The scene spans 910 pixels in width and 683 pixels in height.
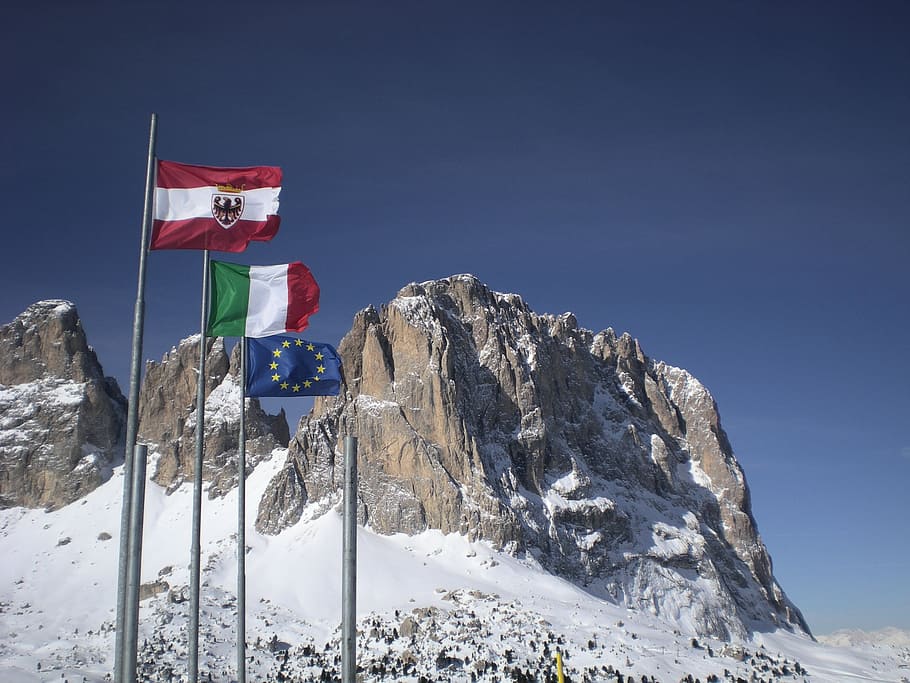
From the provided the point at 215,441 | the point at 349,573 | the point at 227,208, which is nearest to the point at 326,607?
the point at 215,441

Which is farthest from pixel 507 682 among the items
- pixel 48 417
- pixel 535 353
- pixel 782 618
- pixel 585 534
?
pixel 48 417

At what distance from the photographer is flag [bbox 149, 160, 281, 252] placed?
90.8ft

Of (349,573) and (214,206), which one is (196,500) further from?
(349,573)

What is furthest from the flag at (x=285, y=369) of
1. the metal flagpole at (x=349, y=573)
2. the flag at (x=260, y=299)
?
the metal flagpole at (x=349, y=573)

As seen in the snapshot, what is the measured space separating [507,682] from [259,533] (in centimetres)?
7791

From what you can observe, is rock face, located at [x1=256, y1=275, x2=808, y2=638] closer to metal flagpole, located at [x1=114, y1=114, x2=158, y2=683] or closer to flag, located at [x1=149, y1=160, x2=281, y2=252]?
flag, located at [x1=149, y1=160, x2=281, y2=252]

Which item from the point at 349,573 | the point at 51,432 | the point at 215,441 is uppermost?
the point at 51,432

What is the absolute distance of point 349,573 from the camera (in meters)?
21.2

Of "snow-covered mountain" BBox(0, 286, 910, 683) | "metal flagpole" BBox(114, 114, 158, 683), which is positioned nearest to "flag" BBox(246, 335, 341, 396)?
"metal flagpole" BBox(114, 114, 158, 683)

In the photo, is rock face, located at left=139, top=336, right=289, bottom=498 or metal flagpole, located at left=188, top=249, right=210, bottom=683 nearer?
Result: metal flagpole, located at left=188, top=249, right=210, bottom=683

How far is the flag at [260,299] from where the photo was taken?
3022cm

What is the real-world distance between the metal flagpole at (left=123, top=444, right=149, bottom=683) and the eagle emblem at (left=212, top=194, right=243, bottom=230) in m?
7.64

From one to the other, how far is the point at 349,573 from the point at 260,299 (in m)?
12.5

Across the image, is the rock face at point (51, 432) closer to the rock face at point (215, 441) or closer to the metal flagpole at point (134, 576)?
the rock face at point (215, 441)
